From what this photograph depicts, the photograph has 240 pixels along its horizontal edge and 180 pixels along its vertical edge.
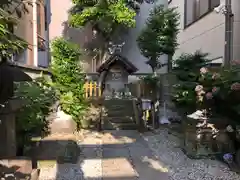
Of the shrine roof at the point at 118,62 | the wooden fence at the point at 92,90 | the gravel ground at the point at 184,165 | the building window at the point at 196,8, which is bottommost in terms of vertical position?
the gravel ground at the point at 184,165

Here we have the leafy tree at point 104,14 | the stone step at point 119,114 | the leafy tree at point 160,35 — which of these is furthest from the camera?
the leafy tree at point 104,14

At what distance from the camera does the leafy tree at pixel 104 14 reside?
1367 cm

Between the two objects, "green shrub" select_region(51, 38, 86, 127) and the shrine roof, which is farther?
the shrine roof

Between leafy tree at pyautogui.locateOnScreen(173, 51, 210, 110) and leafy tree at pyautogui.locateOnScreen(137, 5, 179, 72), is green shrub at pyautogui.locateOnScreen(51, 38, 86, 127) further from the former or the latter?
leafy tree at pyautogui.locateOnScreen(137, 5, 179, 72)

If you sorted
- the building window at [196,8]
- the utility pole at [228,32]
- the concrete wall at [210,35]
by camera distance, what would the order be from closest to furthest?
the utility pole at [228,32] < the concrete wall at [210,35] < the building window at [196,8]

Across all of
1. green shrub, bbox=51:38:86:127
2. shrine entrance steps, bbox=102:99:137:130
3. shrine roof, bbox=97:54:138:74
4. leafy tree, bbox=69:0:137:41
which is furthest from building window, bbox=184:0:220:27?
green shrub, bbox=51:38:86:127

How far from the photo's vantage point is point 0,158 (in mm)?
3666

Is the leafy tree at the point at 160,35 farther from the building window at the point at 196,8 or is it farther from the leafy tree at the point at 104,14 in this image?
the leafy tree at the point at 104,14

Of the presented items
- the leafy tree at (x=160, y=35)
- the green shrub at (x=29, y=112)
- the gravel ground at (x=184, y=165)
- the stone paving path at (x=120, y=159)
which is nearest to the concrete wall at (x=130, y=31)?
the leafy tree at (x=160, y=35)

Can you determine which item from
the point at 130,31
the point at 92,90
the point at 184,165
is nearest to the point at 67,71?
the point at 92,90

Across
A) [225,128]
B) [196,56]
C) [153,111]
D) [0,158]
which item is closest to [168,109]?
[153,111]

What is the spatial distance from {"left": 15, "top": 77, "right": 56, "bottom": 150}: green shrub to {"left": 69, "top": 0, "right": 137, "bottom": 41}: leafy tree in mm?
7652

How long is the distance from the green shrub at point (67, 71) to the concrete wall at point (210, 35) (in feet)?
15.6

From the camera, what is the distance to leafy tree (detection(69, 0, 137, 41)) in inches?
538
